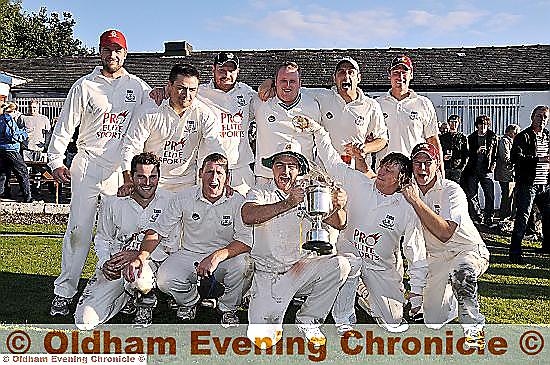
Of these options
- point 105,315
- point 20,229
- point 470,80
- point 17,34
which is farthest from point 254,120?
point 17,34

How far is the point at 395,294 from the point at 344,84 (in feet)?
6.40

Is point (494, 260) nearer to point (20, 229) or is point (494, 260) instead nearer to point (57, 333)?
point (57, 333)

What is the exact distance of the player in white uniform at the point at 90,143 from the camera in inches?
248

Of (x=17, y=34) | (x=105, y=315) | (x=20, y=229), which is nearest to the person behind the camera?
(x=105, y=315)

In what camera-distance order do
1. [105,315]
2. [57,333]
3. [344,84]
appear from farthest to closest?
1. [344,84]
2. [105,315]
3. [57,333]

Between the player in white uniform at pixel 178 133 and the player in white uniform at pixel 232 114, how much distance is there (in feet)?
0.42

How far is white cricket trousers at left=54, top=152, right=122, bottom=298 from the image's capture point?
6.30m

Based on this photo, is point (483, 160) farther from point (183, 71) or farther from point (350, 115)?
point (183, 71)

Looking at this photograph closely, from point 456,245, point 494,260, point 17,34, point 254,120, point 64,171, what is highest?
point 17,34

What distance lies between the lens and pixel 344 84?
653 cm

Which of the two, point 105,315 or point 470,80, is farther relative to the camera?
point 470,80

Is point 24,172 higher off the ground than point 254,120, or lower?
lower

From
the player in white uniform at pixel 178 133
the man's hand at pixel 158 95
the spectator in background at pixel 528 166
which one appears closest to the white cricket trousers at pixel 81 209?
the player in white uniform at pixel 178 133

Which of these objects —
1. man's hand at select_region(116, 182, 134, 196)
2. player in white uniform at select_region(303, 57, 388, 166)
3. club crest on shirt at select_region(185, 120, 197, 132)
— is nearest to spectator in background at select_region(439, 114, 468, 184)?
player in white uniform at select_region(303, 57, 388, 166)
